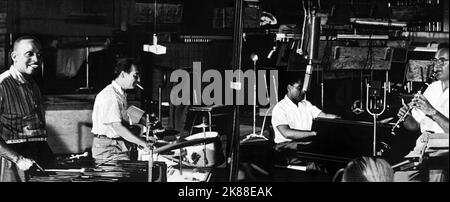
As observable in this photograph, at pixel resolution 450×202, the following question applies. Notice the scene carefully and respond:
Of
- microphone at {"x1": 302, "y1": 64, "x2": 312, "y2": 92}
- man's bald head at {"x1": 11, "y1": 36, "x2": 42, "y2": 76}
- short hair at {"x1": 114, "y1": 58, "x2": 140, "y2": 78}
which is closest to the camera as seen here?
man's bald head at {"x1": 11, "y1": 36, "x2": 42, "y2": 76}

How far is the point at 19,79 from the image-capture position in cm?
690

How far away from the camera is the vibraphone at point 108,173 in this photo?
6930mm

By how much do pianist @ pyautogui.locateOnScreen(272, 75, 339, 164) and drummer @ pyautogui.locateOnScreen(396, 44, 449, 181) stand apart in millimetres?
720

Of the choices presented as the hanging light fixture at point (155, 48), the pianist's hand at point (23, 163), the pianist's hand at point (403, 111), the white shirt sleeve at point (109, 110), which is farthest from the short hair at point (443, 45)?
the pianist's hand at point (23, 163)

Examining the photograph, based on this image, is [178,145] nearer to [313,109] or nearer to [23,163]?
[313,109]

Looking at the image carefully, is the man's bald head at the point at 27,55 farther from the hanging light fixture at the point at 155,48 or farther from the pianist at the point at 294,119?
the pianist at the point at 294,119

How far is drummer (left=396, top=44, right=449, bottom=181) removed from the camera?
6969mm

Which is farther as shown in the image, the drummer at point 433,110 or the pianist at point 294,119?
the pianist at point 294,119

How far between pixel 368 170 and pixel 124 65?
2436 millimetres

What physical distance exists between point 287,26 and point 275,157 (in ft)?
3.98

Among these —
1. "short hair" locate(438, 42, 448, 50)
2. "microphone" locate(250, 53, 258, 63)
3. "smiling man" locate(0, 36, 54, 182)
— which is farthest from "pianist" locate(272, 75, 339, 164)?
"smiling man" locate(0, 36, 54, 182)

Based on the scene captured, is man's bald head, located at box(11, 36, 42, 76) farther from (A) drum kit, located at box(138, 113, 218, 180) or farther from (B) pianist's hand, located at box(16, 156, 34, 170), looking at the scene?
(A) drum kit, located at box(138, 113, 218, 180)

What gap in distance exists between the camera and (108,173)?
6.98m

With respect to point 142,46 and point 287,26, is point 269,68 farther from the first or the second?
point 142,46
